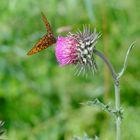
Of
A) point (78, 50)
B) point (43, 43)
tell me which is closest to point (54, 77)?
point (78, 50)

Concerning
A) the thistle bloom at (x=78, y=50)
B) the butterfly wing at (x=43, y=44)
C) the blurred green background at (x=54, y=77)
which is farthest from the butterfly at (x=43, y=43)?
the blurred green background at (x=54, y=77)

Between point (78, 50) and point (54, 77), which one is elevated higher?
point (78, 50)

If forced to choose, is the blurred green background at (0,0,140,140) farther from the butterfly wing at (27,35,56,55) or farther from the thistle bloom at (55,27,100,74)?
the butterfly wing at (27,35,56,55)

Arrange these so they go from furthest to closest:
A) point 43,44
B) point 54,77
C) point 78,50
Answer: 1. point 54,77
2. point 78,50
3. point 43,44

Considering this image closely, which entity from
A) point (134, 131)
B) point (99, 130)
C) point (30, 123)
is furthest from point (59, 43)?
point (30, 123)

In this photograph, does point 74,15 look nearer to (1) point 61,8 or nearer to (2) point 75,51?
(1) point 61,8

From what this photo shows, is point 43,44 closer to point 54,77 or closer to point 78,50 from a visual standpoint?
point 78,50

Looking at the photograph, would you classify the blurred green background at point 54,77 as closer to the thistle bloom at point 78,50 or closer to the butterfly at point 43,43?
the thistle bloom at point 78,50
